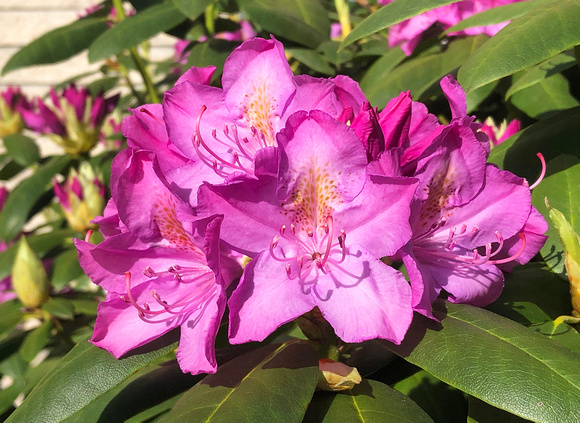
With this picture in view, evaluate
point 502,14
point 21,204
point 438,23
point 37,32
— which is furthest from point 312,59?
point 37,32

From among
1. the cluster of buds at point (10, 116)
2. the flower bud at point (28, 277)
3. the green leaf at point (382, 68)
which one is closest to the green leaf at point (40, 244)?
the flower bud at point (28, 277)

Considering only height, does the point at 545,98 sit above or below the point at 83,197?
above

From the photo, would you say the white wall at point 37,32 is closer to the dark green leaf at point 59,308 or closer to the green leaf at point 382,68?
the dark green leaf at point 59,308

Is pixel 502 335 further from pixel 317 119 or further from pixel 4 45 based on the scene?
pixel 4 45

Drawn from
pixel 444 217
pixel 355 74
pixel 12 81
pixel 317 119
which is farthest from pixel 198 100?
pixel 12 81

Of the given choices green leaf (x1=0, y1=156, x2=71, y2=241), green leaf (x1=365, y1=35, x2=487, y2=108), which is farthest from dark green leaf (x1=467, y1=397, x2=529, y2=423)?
green leaf (x1=0, y1=156, x2=71, y2=241)

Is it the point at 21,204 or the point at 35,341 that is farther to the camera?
the point at 21,204

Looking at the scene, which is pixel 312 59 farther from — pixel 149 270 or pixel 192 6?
pixel 149 270
